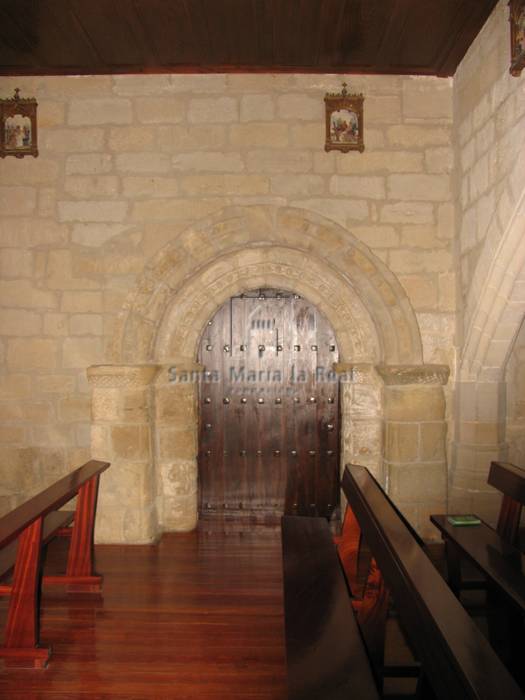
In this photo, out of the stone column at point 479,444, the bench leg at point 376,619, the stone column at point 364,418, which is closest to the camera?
the bench leg at point 376,619

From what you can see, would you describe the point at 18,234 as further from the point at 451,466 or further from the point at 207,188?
the point at 451,466

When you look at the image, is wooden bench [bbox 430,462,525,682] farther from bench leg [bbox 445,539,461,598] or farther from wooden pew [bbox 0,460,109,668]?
wooden pew [bbox 0,460,109,668]

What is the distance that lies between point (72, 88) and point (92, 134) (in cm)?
37

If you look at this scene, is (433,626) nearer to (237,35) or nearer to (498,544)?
(498,544)

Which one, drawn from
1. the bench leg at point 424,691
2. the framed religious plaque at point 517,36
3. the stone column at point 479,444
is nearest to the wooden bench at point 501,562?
the bench leg at point 424,691

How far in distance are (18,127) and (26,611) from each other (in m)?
3.25

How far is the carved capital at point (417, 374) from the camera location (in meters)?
3.66

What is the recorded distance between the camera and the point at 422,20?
314cm

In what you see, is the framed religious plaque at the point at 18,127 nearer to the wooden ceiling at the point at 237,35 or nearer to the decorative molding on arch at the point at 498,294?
the wooden ceiling at the point at 237,35

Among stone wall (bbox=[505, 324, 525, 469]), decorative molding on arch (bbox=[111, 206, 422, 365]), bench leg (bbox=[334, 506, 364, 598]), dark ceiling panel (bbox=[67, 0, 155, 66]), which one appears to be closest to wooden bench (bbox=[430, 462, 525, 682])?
bench leg (bbox=[334, 506, 364, 598])

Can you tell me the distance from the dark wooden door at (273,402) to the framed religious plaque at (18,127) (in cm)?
186

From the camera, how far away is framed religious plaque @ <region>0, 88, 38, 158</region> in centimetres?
375

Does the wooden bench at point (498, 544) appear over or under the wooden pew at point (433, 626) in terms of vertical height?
under

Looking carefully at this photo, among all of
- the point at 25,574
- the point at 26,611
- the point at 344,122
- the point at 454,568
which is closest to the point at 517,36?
the point at 344,122
